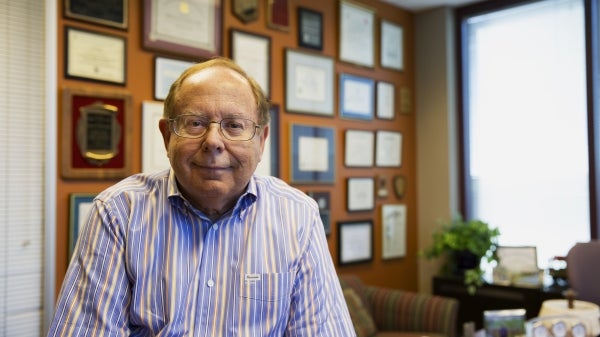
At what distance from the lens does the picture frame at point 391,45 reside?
407 centimetres

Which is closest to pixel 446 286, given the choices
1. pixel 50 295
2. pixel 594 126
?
pixel 594 126

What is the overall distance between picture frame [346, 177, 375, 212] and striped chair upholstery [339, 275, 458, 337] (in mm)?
624

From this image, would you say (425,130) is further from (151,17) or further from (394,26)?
(151,17)

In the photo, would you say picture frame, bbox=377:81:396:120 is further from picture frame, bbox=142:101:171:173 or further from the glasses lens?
the glasses lens

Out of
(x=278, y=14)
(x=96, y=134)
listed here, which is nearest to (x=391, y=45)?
(x=278, y=14)

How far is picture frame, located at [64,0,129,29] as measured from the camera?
2.46 m

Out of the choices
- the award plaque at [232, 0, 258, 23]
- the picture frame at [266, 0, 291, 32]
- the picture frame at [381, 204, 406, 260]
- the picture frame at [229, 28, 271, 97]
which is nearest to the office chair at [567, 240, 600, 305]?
the picture frame at [381, 204, 406, 260]

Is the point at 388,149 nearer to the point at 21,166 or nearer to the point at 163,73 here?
the point at 163,73

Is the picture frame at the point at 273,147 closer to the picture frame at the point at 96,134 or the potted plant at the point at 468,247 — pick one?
the picture frame at the point at 96,134

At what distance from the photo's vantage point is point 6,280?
7.35 feet

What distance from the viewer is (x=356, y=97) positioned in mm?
3842

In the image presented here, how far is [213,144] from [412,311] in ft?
7.43

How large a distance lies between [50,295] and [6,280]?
0.66 ft

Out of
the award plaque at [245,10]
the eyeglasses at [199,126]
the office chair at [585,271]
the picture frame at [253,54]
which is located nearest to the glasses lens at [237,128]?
the eyeglasses at [199,126]
